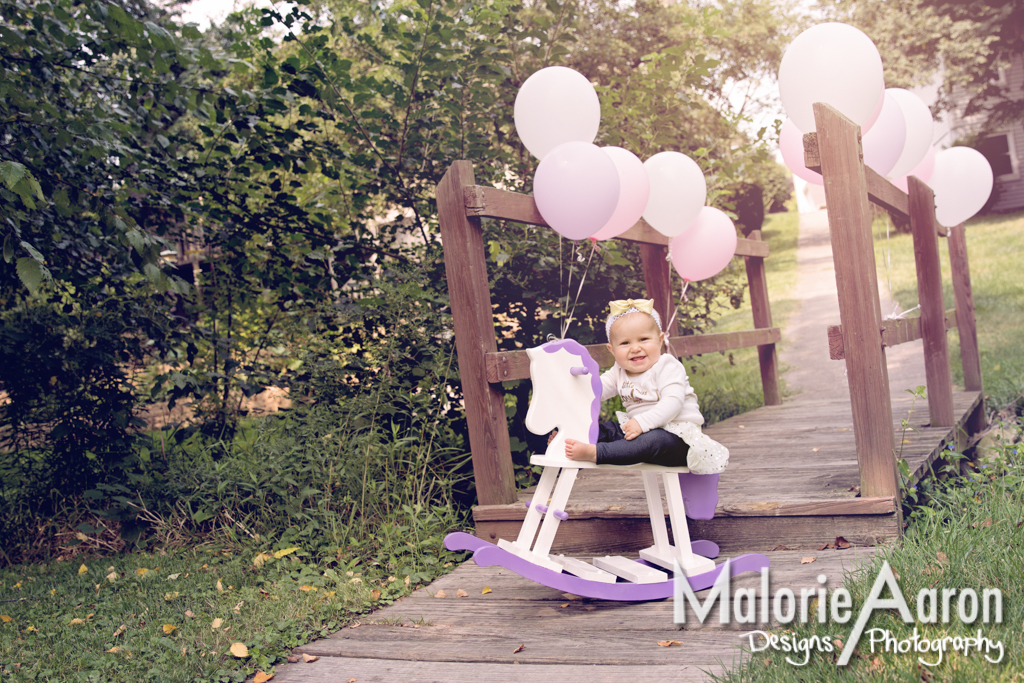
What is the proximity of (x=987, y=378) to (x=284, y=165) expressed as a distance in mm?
6009

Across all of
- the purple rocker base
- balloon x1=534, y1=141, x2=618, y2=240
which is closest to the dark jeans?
the purple rocker base

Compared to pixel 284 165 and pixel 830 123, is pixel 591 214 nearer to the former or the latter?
pixel 830 123

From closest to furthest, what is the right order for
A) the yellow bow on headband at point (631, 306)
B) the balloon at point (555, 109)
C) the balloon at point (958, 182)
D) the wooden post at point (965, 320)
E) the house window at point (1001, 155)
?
the yellow bow on headband at point (631, 306) → the balloon at point (555, 109) → the balloon at point (958, 182) → the wooden post at point (965, 320) → the house window at point (1001, 155)

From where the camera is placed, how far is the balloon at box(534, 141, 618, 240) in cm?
334

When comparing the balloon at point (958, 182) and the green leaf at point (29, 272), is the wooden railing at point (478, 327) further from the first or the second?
the balloon at point (958, 182)

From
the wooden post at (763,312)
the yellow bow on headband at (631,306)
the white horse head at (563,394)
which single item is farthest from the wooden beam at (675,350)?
the yellow bow on headband at (631,306)

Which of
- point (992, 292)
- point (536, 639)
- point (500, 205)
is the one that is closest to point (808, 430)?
point (500, 205)

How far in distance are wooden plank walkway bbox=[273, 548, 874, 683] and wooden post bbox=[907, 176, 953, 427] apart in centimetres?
187

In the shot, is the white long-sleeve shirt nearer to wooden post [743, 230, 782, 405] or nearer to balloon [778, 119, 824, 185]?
Answer: balloon [778, 119, 824, 185]

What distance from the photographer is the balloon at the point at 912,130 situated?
4227 millimetres

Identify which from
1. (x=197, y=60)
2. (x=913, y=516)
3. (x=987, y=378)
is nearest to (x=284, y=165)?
(x=197, y=60)

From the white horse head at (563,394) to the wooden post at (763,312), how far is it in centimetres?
382

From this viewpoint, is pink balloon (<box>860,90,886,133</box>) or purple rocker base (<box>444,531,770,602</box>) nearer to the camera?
purple rocker base (<box>444,531,770,602</box>)

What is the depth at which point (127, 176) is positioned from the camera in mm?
4656
